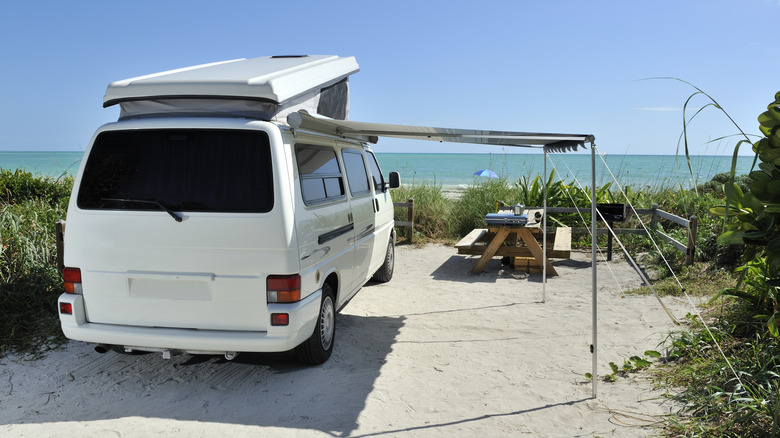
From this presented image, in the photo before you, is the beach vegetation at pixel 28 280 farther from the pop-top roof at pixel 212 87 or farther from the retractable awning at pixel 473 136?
the retractable awning at pixel 473 136

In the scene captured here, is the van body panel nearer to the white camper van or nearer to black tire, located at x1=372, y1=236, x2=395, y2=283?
the white camper van

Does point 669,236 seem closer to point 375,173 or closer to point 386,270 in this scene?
point 386,270

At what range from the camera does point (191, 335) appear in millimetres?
4031

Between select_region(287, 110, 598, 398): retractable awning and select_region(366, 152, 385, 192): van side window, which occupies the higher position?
select_region(287, 110, 598, 398): retractable awning

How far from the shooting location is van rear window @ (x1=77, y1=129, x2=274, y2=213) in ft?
13.3

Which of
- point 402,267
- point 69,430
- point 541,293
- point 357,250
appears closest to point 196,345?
point 69,430

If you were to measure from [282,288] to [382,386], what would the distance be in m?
1.19

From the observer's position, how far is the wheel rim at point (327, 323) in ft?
15.8

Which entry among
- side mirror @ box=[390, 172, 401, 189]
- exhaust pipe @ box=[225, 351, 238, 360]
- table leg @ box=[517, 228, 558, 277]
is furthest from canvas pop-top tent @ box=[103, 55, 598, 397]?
table leg @ box=[517, 228, 558, 277]

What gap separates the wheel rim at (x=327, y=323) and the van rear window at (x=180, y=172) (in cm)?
122

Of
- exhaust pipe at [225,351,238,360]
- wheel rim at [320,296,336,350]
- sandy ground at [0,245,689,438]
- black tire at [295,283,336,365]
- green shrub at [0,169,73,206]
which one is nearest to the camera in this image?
sandy ground at [0,245,689,438]

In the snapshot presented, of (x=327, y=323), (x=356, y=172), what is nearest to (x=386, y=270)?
(x=356, y=172)

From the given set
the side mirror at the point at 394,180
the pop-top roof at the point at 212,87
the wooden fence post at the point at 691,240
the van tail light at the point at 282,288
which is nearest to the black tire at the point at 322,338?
the van tail light at the point at 282,288

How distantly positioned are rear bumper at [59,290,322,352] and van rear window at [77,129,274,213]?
0.75 metres
